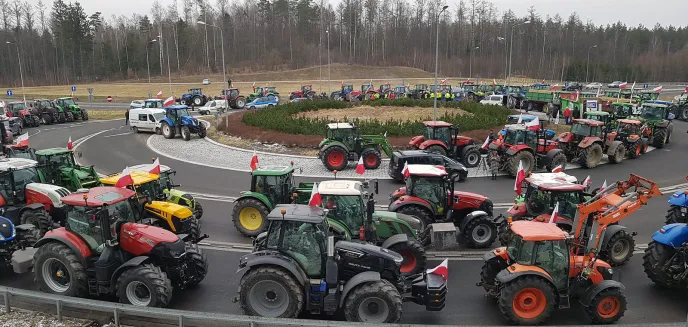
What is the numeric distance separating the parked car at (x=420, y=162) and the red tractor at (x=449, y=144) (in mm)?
2111

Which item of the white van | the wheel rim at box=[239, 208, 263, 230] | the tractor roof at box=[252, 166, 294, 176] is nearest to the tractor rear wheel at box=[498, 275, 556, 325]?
the tractor roof at box=[252, 166, 294, 176]

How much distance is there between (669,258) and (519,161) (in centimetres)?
1065

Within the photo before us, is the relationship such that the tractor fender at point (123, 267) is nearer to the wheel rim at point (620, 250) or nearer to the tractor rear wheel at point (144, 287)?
the tractor rear wheel at point (144, 287)

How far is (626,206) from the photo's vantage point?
9.22m

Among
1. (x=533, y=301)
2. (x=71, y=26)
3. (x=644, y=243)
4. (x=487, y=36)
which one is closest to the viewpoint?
(x=533, y=301)

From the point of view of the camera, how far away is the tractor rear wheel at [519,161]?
19.8m

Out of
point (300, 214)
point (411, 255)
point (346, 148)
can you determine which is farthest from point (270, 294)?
point (346, 148)

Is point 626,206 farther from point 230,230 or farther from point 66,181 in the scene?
point 66,181

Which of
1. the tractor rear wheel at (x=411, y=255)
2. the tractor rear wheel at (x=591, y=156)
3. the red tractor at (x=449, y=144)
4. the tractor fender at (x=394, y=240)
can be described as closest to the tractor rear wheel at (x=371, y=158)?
the red tractor at (x=449, y=144)

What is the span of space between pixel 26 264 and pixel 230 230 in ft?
17.2

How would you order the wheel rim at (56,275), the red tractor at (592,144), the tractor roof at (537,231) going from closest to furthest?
the tractor roof at (537,231), the wheel rim at (56,275), the red tractor at (592,144)

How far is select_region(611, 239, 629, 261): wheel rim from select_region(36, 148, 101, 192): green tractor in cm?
1526

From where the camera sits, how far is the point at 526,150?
795 inches

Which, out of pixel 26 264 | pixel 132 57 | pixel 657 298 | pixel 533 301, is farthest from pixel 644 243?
pixel 132 57
